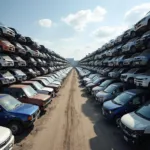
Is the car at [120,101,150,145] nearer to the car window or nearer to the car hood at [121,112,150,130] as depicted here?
the car hood at [121,112,150,130]

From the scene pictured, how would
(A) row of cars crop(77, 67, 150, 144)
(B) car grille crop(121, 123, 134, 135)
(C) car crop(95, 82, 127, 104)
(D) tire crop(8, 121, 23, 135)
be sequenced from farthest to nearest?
(C) car crop(95, 82, 127, 104) → (D) tire crop(8, 121, 23, 135) → (B) car grille crop(121, 123, 134, 135) → (A) row of cars crop(77, 67, 150, 144)

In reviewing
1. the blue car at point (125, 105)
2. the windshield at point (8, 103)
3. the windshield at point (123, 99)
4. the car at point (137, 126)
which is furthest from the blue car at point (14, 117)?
the windshield at point (123, 99)

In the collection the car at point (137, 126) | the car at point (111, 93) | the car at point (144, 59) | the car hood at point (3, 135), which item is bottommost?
the car at point (111, 93)

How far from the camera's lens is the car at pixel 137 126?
671 cm

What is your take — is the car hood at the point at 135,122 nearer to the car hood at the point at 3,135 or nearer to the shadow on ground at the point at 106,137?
the shadow on ground at the point at 106,137

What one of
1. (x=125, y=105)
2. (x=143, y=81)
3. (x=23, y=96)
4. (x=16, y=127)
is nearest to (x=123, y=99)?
(x=125, y=105)

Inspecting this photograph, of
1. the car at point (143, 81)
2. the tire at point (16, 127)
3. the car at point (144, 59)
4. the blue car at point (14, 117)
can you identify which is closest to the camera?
the blue car at point (14, 117)

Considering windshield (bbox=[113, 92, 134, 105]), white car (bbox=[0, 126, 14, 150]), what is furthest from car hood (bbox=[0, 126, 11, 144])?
windshield (bbox=[113, 92, 134, 105])

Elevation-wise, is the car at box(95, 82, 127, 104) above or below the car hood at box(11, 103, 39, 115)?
below

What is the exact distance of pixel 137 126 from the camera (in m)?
7.03

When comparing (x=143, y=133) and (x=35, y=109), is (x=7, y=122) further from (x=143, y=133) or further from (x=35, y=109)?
(x=143, y=133)

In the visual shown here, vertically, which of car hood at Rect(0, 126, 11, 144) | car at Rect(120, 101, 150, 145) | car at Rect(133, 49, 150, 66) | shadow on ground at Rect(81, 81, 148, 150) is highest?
car at Rect(133, 49, 150, 66)

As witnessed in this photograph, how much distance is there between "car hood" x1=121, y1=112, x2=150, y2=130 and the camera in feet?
22.9

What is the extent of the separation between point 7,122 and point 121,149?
183 inches
